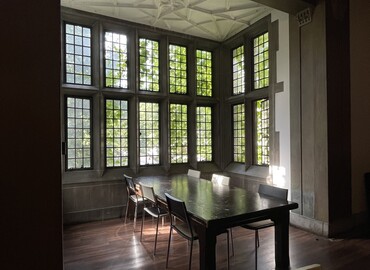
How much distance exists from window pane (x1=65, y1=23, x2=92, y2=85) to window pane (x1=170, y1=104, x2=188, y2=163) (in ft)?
6.02

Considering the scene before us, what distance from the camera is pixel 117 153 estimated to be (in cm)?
479

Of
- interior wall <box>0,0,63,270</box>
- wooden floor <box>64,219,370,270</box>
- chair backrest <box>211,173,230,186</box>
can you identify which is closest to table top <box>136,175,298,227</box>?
chair backrest <box>211,173,230,186</box>

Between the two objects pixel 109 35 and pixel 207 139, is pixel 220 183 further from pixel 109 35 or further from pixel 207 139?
pixel 109 35

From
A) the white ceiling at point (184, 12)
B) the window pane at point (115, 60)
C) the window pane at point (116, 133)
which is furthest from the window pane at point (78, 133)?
the white ceiling at point (184, 12)

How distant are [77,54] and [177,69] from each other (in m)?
2.02

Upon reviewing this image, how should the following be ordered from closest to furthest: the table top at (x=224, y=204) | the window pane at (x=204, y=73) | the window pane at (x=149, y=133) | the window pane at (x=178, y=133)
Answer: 1. the table top at (x=224, y=204)
2. the window pane at (x=149, y=133)
3. the window pane at (x=178, y=133)
4. the window pane at (x=204, y=73)

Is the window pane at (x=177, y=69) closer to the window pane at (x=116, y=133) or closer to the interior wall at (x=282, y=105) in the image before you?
the window pane at (x=116, y=133)

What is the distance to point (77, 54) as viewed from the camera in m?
Result: 4.50

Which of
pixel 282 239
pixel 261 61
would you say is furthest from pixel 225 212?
pixel 261 61

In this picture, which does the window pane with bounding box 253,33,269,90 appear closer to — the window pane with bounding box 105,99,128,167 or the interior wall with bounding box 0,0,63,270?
the window pane with bounding box 105,99,128,167

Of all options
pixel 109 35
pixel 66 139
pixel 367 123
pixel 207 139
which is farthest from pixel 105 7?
pixel 367 123

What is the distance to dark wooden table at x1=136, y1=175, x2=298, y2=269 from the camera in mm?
2029

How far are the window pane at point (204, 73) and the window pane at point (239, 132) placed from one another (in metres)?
0.77

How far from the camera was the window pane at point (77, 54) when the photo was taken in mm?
4414
